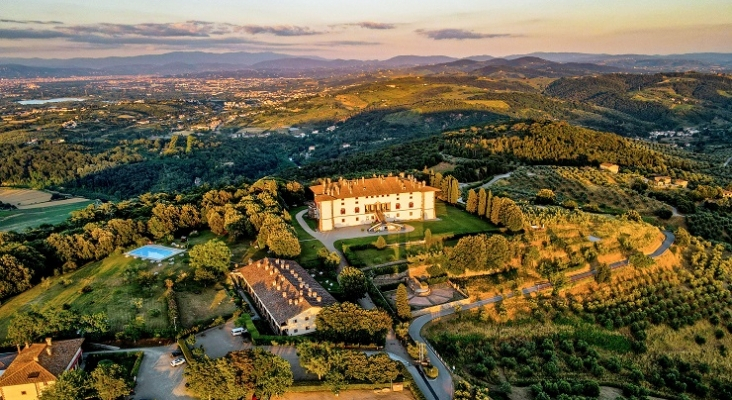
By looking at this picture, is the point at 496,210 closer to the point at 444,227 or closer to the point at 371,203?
the point at 444,227

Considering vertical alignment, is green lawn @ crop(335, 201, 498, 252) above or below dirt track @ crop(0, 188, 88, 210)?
above

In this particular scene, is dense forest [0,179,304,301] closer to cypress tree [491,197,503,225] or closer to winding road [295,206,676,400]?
winding road [295,206,676,400]

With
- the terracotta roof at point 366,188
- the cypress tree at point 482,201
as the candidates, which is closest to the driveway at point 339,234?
the terracotta roof at point 366,188

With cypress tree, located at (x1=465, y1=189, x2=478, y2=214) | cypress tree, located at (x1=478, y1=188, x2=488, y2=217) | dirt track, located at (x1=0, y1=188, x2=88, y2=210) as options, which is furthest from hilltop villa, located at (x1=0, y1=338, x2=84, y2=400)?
dirt track, located at (x1=0, y1=188, x2=88, y2=210)

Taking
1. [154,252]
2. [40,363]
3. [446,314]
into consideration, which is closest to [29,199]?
[154,252]

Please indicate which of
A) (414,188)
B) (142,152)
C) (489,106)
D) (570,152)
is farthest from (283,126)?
(414,188)

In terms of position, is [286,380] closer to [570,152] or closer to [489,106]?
[570,152]

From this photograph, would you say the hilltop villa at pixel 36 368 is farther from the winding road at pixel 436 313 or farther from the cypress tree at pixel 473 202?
the cypress tree at pixel 473 202
